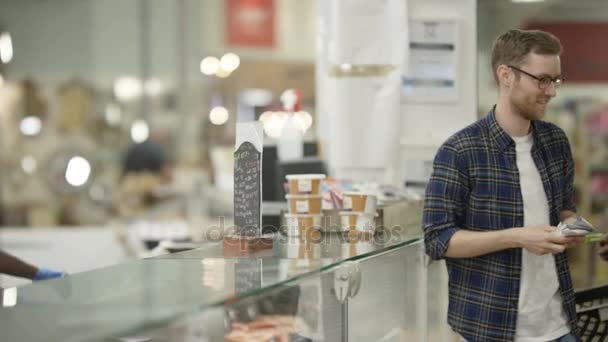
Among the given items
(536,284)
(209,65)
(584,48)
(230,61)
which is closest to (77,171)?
(209,65)

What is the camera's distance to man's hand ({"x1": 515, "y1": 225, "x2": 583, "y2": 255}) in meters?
2.42

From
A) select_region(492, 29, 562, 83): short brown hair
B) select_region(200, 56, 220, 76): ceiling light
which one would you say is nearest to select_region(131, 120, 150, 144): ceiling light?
select_region(200, 56, 220, 76): ceiling light

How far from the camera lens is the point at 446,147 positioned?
265cm

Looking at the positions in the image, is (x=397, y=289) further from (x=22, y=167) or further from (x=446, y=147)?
(x=22, y=167)

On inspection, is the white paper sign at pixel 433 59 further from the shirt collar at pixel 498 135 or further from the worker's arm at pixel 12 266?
the worker's arm at pixel 12 266

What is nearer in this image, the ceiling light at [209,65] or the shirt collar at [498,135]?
the shirt collar at [498,135]

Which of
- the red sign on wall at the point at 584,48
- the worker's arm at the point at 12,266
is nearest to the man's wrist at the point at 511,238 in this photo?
the worker's arm at the point at 12,266

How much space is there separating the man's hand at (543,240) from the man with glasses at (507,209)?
8cm

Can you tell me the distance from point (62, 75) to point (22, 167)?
108cm

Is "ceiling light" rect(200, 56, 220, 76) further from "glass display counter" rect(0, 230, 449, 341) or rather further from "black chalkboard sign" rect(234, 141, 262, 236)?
"black chalkboard sign" rect(234, 141, 262, 236)

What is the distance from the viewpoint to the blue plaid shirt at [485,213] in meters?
2.58

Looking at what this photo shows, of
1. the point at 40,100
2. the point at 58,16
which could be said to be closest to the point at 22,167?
the point at 40,100

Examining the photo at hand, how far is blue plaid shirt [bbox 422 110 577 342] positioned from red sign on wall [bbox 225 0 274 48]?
20.8 feet

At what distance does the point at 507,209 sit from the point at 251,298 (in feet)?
2.96
